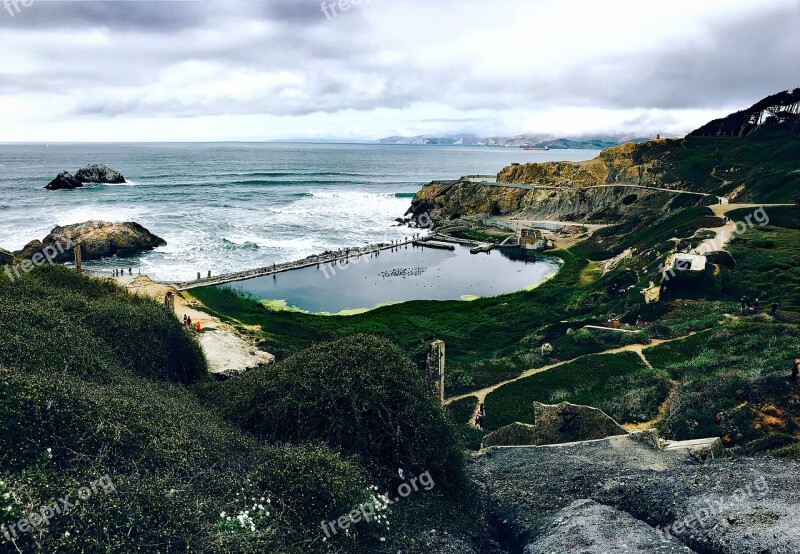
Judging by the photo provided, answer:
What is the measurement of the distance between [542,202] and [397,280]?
4539 cm

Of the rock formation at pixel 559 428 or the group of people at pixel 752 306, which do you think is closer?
→ the rock formation at pixel 559 428

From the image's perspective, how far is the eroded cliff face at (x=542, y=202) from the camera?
81375 mm

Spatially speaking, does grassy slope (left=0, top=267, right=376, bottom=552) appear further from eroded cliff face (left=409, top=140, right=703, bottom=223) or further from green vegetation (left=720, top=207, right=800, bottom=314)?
eroded cliff face (left=409, top=140, right=703, bottom=223)

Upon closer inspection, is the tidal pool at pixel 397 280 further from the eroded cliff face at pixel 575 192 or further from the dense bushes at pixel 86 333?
the eroded cliff face at pixel 575 192

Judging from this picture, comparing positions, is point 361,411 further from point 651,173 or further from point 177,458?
point 651,173

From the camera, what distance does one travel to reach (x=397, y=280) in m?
57.2

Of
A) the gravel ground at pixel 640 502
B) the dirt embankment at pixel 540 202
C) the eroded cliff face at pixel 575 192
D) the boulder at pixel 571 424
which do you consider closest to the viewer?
the gravel ground at pixel 640 502

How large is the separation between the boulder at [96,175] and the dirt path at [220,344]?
104095mm

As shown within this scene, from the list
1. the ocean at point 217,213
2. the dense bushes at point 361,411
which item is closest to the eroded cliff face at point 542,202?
the ocean at point 217,213

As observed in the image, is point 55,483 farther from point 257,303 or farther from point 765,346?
point 257,303

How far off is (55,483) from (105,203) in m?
106

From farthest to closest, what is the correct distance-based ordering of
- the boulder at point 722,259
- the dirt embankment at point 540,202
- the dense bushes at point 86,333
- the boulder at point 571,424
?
the dirt embankment at point 540,202, the boulder at point 722,259, the boulder at point 571,424, the dense bushes at point 86,333

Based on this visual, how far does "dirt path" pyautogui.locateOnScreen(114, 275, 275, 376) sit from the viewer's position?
92.8 feet

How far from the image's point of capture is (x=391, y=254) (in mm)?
71250
